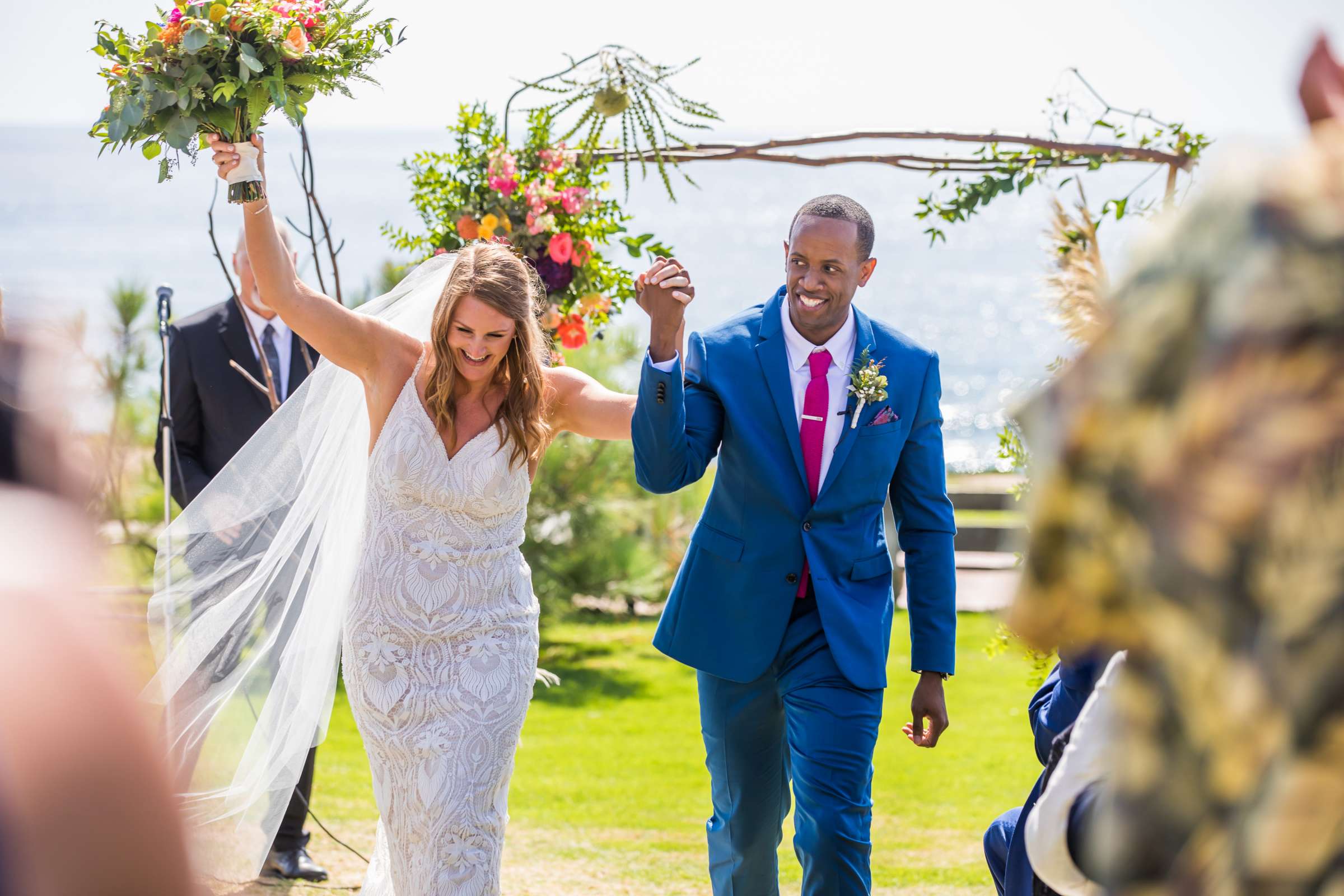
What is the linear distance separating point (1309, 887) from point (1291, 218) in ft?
1.96

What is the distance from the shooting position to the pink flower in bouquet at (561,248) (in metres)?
4.90

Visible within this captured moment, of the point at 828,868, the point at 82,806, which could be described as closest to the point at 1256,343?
the point at 82,806

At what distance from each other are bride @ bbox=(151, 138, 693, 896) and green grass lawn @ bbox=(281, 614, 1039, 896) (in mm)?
1287

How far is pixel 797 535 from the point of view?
3914mm

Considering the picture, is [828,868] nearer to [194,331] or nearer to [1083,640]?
[1083,640]

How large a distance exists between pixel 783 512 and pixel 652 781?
446 cm

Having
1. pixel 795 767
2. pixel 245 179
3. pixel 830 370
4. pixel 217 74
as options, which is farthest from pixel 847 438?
pixel 217 74

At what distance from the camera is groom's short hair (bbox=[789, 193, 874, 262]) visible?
13.2 ft

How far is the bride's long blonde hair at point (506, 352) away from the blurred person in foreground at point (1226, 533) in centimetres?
312

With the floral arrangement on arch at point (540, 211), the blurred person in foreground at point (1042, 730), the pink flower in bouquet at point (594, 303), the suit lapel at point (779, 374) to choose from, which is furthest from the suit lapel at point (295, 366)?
the blurred person in foreground at point (1042, 730)

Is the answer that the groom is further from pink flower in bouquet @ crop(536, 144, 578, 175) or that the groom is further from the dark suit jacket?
the dark suit jacket

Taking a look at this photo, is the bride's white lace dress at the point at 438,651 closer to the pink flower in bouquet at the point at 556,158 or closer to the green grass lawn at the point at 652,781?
the pink flower in bouquet at the point at 556,158

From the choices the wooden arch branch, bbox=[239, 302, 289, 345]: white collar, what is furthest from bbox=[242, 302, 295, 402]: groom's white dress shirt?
the wooden arch branch

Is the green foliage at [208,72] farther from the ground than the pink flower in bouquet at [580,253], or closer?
farther from the ground
